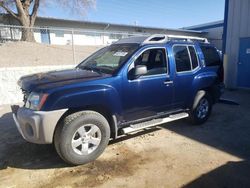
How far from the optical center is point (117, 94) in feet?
12.8

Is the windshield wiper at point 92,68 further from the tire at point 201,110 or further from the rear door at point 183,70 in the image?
the tire at point 201,110

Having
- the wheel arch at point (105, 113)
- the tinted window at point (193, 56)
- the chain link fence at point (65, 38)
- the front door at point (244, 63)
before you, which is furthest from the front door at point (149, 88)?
the chain link fence at point (65, 38)

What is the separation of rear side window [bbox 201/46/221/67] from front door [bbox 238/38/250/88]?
4069 millimetres

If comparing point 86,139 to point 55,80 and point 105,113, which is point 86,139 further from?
point 55,80

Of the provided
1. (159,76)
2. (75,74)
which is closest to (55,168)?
(75,74)


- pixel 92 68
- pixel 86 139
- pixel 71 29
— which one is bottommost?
pixel 86 139

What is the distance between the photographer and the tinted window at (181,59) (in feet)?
15.8

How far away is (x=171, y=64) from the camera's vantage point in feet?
15.2

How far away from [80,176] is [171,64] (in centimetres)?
270

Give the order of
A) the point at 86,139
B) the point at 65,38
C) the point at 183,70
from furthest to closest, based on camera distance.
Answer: the point at 65,38, the point at 183,70, the point at 86,139

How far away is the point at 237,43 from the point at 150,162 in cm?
772

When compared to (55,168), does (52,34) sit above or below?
above

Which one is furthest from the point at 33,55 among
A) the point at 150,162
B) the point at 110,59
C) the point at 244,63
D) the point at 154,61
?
the point at 150,162

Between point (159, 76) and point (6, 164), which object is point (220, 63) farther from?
point (6, 164)
